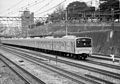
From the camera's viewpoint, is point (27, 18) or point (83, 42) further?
point (27, 18)

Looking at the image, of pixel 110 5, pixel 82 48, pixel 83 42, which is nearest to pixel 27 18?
pixel 110 5

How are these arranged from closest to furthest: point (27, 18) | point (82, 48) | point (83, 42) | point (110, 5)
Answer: point (82, 48) → point (83, 42) → point (27, 18) → point (110, 5)

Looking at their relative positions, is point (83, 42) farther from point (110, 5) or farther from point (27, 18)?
point (110, 5)

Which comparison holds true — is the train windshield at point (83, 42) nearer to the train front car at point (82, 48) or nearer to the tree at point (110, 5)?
the train front car at point (82, 48)

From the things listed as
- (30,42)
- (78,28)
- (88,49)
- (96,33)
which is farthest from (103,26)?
(88,49)

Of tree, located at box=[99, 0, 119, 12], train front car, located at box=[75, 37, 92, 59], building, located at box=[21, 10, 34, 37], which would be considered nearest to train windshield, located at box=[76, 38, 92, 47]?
train front car, located at box=[75, 37, 92, 59]

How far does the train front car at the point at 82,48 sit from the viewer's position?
82.9 feet

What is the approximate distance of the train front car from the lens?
82.9 feet

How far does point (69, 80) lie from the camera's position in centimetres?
1394

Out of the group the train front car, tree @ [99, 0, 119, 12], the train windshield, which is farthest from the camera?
tree @ [99, 0, 119, 12]

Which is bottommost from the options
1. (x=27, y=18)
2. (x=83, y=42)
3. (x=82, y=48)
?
(x=82, y=48)

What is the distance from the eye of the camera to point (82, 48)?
83.4 feet

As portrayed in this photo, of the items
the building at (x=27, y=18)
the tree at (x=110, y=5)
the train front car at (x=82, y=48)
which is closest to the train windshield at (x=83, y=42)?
the train front car at (x=82, y=48)

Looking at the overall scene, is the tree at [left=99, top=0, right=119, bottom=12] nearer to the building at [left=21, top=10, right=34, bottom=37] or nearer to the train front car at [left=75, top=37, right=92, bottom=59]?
the building at [left=21, top=10, right=34, bottom=37]
